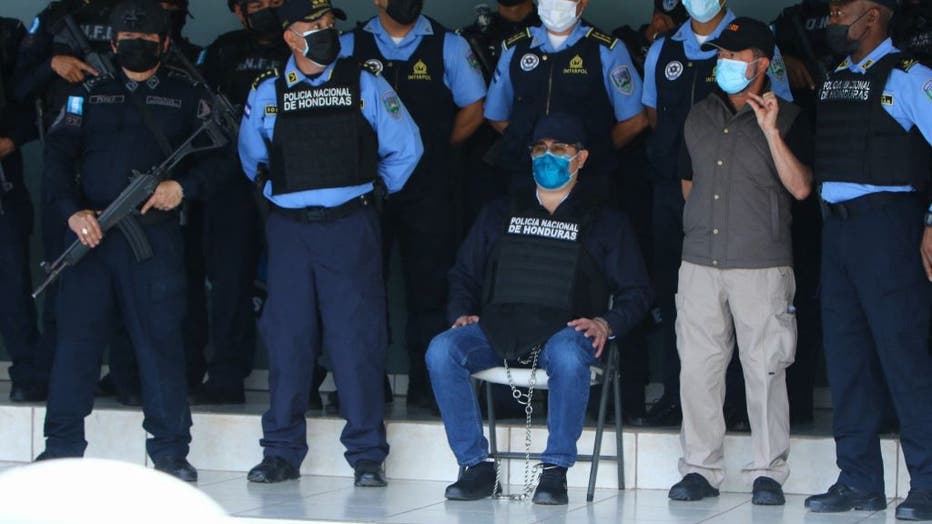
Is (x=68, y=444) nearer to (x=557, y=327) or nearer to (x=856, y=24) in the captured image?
(x=557, y=327)

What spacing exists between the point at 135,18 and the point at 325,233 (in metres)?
1.14

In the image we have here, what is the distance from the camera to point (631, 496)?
18.1 ft

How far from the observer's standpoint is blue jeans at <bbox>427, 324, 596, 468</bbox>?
5.31 m

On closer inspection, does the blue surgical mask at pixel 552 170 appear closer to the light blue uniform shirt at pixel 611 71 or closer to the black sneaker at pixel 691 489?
the light blue uniform shirt at pixel 611 71

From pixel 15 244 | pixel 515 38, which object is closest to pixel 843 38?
pixel 515 38

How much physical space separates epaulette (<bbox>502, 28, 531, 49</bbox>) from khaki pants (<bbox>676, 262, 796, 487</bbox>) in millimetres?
1356

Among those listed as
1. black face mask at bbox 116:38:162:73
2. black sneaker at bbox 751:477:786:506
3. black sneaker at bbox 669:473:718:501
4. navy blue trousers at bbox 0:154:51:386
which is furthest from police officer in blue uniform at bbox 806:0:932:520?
navy blue trousers at bbox 0:154:51:386

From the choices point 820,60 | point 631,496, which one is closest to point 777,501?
point 631,496

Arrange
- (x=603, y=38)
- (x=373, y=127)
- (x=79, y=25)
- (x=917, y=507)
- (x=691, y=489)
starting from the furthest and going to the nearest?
(x=79, y=25) < (x=603, y=38) < (x=373, y=127) < (x=691, y=489) < (x=917, y=507)

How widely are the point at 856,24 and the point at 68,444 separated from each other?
3413mm

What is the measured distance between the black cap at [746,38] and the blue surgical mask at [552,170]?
2.47 feet

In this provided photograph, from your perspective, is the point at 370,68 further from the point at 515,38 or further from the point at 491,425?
the point at 491,425

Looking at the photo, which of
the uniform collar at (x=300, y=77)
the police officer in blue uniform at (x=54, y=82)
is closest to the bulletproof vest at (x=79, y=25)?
the police officer in blue uniform at (x=54, y=82)

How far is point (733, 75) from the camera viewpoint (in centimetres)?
522
